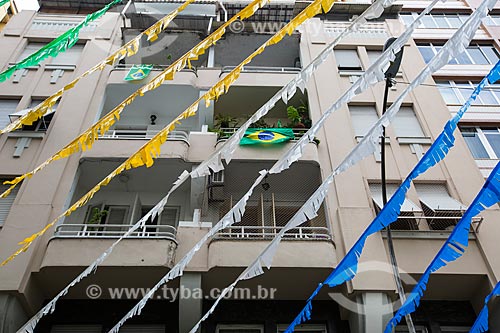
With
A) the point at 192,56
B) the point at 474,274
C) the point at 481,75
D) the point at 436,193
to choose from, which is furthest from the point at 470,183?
the point at 192,56

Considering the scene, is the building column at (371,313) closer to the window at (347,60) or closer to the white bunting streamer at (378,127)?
the white bunting streamer at (378,127)

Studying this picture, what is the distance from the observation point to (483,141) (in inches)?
532

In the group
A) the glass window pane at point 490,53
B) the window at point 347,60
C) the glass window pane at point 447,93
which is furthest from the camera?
the glass window pane at point 490,53

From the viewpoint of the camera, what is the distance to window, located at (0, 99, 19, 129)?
507 inches

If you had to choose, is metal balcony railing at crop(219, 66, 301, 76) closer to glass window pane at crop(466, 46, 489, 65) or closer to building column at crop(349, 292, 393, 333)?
glass window pane at crop(466, 46, 489, 65)

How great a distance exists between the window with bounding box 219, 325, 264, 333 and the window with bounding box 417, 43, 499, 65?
12570 millimetres

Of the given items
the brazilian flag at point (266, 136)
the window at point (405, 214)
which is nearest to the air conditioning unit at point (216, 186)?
the brazilian flag at point (266, 136)

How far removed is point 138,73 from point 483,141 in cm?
1165

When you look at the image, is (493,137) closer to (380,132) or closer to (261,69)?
(261,69)

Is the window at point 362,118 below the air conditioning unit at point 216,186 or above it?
above

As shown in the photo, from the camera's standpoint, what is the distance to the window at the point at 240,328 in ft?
30.5

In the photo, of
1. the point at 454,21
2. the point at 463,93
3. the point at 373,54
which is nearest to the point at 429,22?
the point at 454,21

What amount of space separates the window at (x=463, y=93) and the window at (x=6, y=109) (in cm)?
1460

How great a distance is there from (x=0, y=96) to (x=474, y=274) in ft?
47.4
